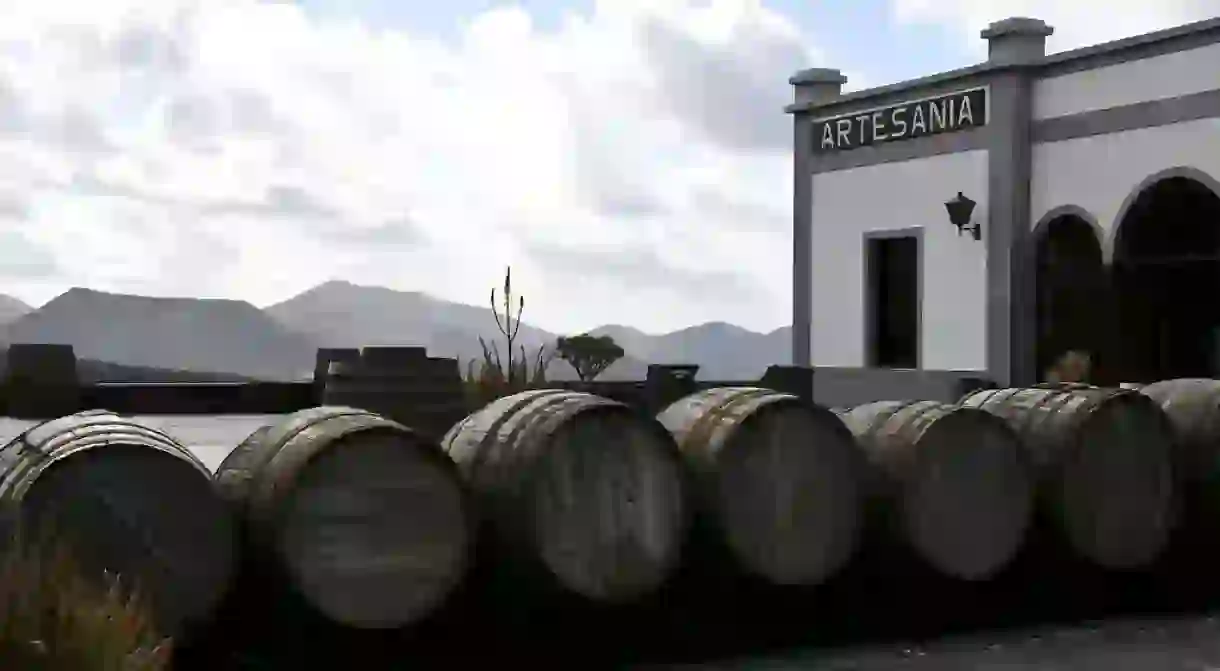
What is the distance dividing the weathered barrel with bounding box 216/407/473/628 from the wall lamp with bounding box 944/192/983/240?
687 inches

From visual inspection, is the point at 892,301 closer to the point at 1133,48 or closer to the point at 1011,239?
the point at 1011,239

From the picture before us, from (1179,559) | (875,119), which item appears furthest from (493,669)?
(875,119)

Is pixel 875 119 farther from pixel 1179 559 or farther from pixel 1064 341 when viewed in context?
pixel 1179 559

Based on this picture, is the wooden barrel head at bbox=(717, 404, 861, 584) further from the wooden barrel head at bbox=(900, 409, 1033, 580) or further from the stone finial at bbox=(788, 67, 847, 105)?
the stone finial at bbox=(788, 67, 847, 105)

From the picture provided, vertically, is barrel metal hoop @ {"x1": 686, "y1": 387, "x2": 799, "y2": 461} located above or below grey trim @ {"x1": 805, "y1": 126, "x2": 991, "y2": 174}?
below

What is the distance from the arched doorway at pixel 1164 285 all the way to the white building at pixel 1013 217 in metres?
0.02

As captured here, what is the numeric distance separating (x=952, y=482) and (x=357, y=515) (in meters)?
3.03

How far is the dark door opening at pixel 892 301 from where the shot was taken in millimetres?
24375

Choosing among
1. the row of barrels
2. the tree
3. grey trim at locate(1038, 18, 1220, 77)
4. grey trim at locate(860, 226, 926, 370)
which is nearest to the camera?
the row of barrels

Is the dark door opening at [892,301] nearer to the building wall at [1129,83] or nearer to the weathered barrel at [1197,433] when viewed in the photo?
the building wall at [1129,83]

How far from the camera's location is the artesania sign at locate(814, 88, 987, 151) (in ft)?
74.5

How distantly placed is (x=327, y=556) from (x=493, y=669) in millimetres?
924

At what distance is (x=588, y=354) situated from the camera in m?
27.0

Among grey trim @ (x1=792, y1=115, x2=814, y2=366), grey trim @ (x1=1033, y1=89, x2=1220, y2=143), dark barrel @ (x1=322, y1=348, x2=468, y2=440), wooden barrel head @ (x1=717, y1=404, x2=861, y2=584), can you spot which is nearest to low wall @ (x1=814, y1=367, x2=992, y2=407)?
grey trim @ (x1=792, y1=115, x2=814, y2=366)
